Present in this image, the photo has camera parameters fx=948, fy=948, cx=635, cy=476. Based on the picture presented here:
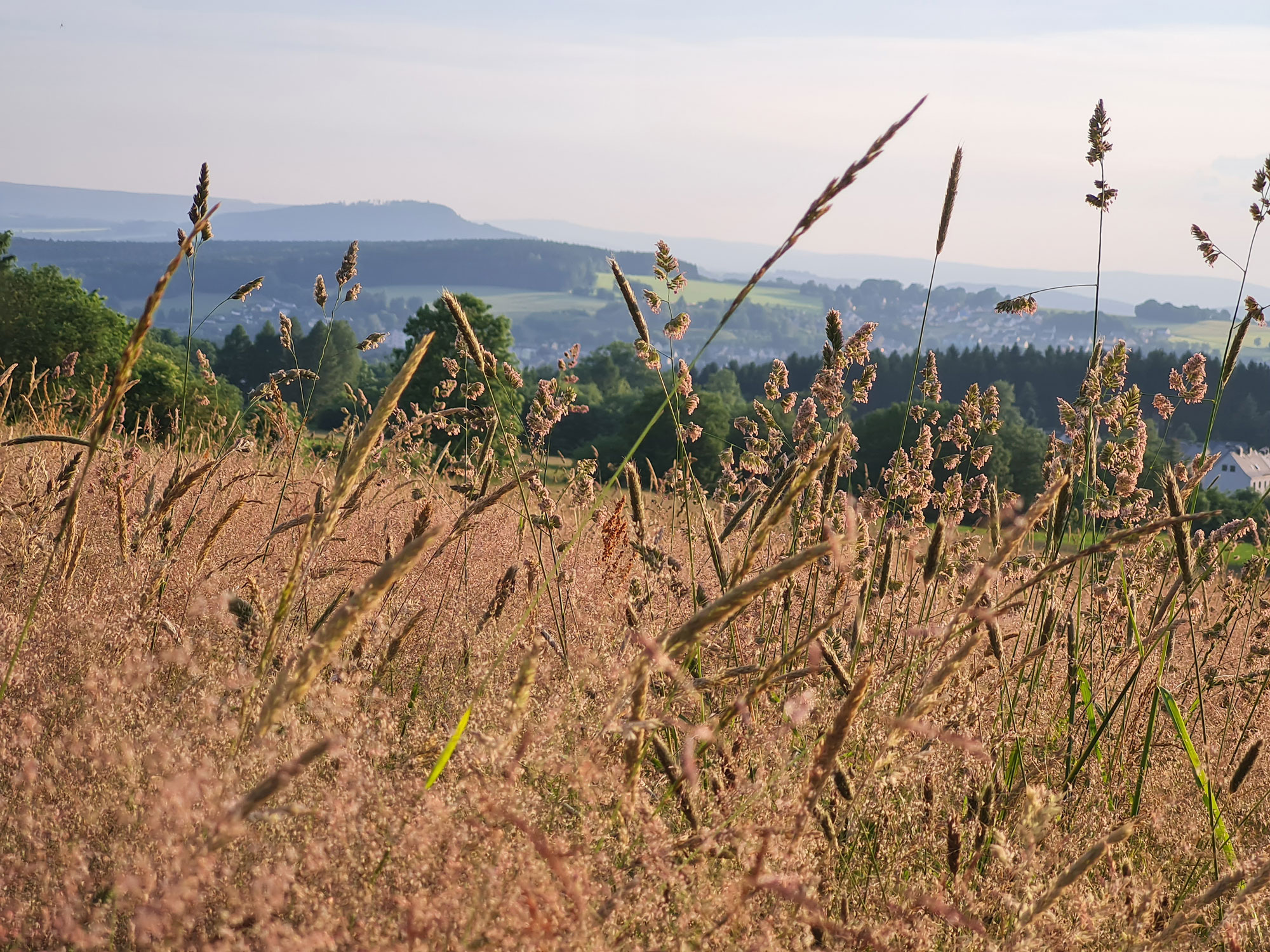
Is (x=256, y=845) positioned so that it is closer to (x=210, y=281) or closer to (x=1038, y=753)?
A: (x=1038, y=753)

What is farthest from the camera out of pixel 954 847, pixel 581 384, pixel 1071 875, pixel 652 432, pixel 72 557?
pixel 581 384

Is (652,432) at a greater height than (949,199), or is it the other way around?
(949,199)

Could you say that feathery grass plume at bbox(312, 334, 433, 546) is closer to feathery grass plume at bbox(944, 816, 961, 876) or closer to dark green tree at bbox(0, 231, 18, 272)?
feathery grass plume at bbox(944, 816, 961, 876)

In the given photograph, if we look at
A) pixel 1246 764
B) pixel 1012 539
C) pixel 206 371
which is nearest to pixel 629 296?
pixel 1012 539

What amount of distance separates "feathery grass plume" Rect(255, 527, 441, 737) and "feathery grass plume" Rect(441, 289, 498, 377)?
61cm

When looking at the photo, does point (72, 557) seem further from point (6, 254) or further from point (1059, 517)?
point (6, 254)

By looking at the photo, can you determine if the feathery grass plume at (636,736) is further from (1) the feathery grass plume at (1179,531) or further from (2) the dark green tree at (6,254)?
(2) the dark green tree at (6,254)

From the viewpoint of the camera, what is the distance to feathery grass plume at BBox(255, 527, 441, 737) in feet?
3.20

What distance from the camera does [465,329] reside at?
184 centimetres

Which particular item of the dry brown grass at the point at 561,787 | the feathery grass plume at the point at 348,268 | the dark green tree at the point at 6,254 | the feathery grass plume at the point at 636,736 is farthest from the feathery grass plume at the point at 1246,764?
the dark green tree at the point at 6,254

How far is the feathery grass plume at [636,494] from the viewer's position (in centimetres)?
172

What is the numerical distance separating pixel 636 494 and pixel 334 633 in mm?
876

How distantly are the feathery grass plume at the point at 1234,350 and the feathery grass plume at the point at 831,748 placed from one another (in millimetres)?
1702

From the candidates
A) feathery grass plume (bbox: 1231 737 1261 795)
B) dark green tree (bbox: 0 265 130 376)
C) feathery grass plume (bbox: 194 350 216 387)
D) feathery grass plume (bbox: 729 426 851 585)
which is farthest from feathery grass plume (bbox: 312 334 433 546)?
dark green tree (bbox: 0 265 130 376)
